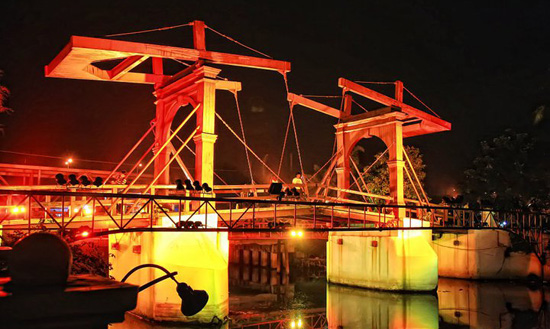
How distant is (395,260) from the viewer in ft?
77.4

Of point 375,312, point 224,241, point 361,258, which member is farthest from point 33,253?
point 361,258

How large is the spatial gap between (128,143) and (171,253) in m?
32.6

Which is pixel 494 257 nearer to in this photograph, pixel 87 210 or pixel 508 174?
pixel 508 174

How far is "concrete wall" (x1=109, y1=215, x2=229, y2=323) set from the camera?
1595cm

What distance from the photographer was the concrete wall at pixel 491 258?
28.5 meters

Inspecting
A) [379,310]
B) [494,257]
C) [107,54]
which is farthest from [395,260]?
[107,54]

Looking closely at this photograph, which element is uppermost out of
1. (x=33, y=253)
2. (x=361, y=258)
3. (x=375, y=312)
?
(x=33, y=253)

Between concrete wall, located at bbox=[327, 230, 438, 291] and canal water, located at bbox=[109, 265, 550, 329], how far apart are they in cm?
52

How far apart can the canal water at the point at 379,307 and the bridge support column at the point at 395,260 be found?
516 mm

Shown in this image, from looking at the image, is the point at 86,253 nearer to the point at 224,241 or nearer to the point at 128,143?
the point at 224,241

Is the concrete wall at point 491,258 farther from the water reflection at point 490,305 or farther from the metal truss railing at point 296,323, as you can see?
the metal truss railing at point 296,323

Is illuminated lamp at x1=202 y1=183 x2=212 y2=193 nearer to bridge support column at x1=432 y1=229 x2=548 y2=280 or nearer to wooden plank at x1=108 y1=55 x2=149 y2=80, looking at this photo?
wooden plank at x1=108 y1=55 x2=149 y2=80

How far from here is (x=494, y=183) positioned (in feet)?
116

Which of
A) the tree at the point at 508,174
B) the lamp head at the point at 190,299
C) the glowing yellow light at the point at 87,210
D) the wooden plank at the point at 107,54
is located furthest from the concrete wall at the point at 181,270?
the tree at the point at 508,174
